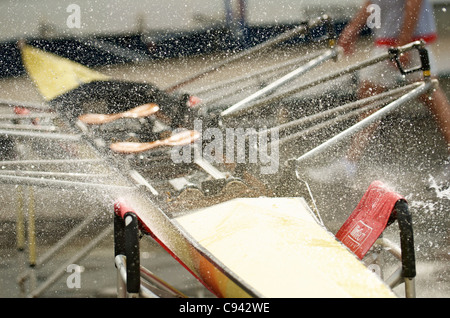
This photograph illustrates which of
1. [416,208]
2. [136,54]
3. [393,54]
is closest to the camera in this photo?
[393,54]

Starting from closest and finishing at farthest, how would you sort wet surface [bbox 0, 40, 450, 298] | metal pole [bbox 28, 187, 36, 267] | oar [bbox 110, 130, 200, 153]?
oar [bbox 110, 130, 200, 153] → metal pole [bbox 28, 187, 36, 267] → wet surface [bbox 0, 40, 450, 298]

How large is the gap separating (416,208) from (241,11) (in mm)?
2302

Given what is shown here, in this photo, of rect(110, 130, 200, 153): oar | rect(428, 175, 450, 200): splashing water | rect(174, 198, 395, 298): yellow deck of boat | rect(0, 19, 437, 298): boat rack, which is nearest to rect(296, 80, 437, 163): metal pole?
rect(0, 19, 437, 298): boat rack

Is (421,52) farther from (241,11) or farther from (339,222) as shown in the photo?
(241,11)

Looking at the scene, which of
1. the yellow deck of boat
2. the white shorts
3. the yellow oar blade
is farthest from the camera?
the white shorts

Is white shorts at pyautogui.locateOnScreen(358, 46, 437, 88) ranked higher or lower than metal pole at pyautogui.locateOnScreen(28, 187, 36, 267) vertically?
higher

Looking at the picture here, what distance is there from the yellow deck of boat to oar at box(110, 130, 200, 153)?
20.3 inches

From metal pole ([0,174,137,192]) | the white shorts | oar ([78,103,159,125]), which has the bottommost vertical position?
metal pole ([0,174,137,192])

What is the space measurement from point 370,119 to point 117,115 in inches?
42.2

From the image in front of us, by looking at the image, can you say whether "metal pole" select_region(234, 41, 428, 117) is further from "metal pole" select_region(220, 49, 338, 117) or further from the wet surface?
the wet surface

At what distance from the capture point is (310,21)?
2.09 meters

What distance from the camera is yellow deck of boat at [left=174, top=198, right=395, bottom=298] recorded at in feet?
2.95

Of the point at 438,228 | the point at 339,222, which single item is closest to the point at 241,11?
the point at 339,222

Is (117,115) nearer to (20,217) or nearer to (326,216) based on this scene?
(20,217)
